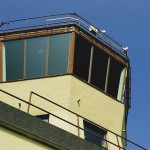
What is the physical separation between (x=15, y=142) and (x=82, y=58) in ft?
28.1

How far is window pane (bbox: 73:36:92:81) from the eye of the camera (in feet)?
63.0

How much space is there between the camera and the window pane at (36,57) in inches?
749

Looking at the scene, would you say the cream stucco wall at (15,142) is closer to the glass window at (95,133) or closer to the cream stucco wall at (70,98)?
the cream stucco wall at (70,98)

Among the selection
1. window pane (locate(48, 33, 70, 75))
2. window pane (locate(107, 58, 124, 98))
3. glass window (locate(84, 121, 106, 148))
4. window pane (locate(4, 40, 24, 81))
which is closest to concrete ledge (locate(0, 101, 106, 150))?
glass window (locate(84, 121, 106, 148))

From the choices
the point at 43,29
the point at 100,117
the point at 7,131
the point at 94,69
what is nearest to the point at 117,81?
the point at 94,69

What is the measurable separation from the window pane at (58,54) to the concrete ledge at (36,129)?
6.19 metres

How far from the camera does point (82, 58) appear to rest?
1959cm

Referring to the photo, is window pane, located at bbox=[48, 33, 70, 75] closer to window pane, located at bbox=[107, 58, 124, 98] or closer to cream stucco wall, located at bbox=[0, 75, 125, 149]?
cream stucco wall, located at bbox=[0, 75, 125, 149]

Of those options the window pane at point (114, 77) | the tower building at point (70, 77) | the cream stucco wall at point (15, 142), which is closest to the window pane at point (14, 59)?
the tower building at point (70, 77)

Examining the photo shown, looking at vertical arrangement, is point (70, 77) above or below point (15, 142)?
above

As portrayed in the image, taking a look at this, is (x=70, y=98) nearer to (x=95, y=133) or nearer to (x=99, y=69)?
(x=95, y=133)

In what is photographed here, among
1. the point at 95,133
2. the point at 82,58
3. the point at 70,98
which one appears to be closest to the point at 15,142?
the point at 70,98

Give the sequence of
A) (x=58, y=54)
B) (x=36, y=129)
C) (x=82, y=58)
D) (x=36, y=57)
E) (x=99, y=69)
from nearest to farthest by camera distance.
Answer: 1. (x=36, y=129)
2. (x=58, y=54)
3. (x=36, y=57)
4. (x=82, y=58)
5. (x=99, y=69)

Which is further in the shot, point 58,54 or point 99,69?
point 99,69
